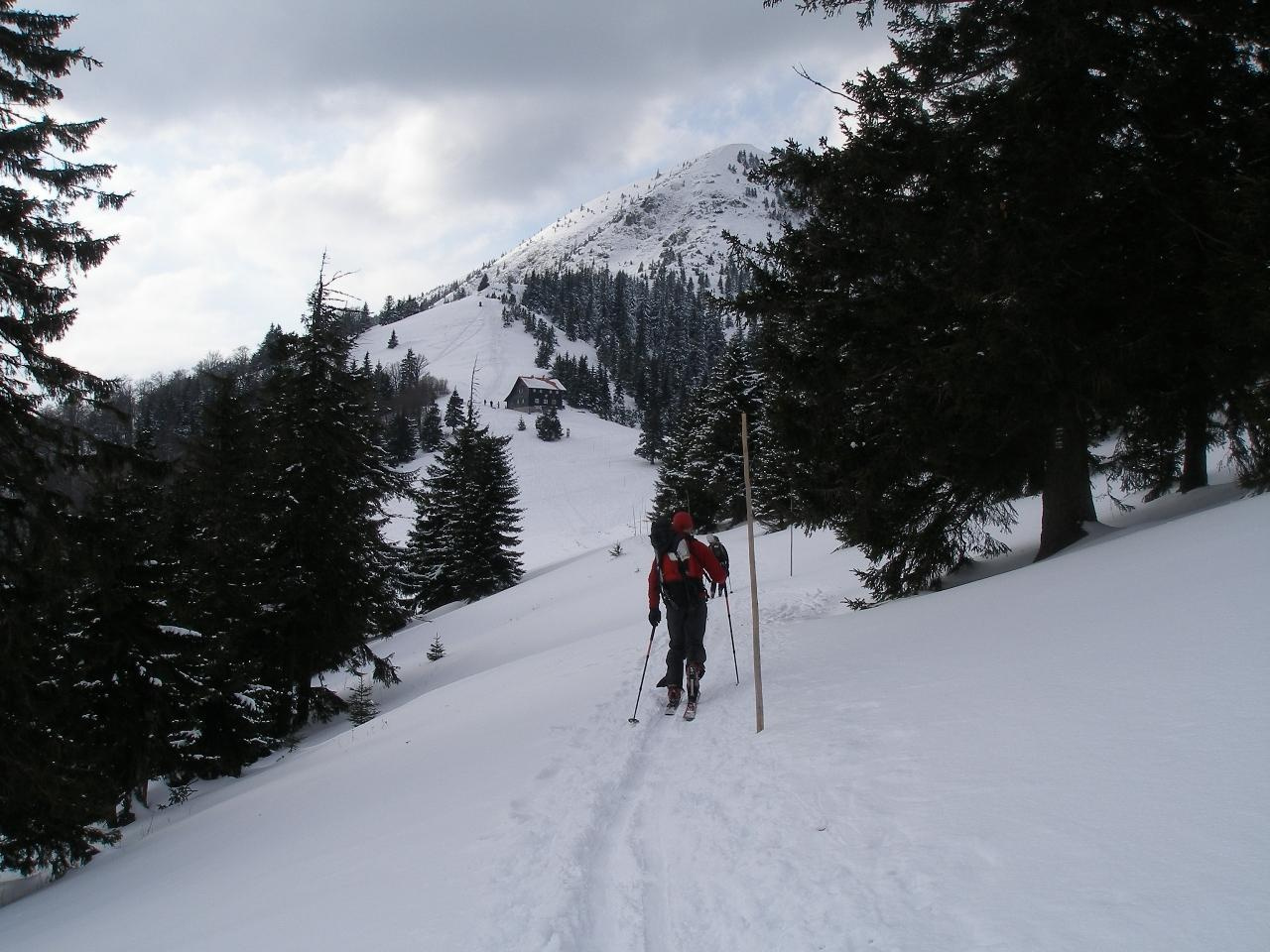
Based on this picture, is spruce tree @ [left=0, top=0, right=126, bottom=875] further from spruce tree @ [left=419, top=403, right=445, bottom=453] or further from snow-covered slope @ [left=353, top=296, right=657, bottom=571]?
spruce tree @ [left=419, top=403, right=445, bottom=453]

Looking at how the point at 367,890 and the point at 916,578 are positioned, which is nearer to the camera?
the point at 367,890

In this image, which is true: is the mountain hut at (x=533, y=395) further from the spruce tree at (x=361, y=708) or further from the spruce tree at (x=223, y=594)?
the spruce tree at (x=361, y=708)

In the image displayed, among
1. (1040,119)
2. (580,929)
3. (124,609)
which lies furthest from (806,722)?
(124,609)

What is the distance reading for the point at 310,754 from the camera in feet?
34.5

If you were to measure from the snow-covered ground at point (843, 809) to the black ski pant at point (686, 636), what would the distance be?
1.74 ft

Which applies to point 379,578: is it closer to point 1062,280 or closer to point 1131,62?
point 1062,280

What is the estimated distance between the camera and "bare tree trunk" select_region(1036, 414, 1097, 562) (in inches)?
352

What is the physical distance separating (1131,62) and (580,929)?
10695 mm

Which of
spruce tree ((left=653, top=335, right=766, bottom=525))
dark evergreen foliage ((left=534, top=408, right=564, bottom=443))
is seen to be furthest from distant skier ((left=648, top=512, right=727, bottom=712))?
dark evergreen foliage ((left=534, top=408, right=564, bottom=443))

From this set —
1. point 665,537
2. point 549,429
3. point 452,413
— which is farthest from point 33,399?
point 452,413

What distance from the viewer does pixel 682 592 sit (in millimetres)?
7094

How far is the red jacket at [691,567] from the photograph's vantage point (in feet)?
23.0

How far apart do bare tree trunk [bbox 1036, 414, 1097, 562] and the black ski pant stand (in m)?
5.16

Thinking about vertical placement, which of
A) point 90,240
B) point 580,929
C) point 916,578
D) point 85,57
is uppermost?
point 85,57
